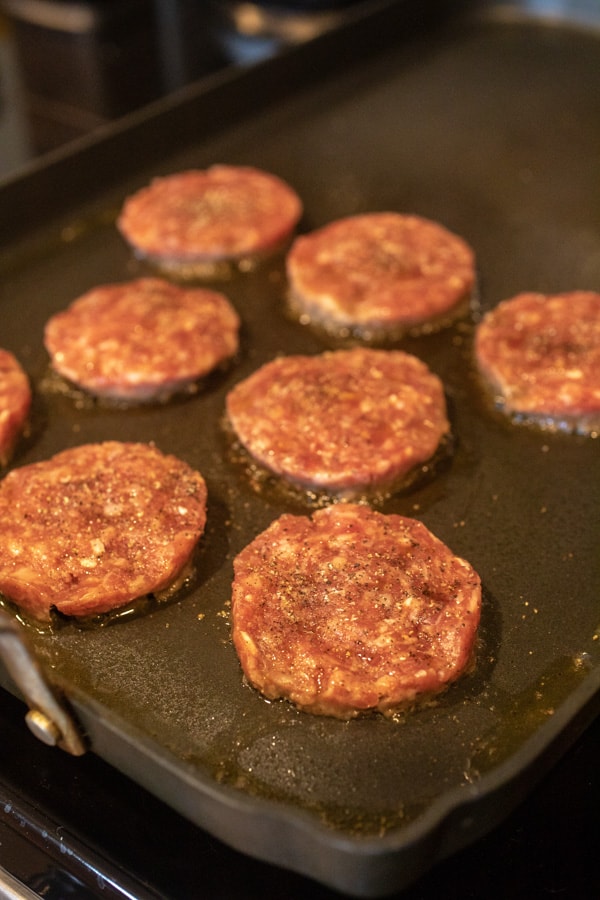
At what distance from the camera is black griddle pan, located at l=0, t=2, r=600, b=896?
50.3 inches

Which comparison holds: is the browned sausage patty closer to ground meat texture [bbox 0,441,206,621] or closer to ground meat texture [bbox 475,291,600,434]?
ground meat texture [bbox 0,441,206,621]

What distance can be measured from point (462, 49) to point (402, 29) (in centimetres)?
23

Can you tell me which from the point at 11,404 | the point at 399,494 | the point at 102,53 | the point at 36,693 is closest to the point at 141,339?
the point at 11,404

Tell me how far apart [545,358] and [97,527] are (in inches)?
41.3

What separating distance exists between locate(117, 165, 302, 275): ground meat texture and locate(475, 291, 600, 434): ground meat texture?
0.65m

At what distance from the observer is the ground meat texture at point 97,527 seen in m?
1.61

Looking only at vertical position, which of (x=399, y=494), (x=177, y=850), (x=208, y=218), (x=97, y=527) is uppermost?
(x=208, y=218)

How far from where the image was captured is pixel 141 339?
6.93 feet

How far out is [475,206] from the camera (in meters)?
2.65

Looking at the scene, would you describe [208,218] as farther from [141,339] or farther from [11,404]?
[11,404]

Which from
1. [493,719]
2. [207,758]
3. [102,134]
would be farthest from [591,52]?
[207,758]

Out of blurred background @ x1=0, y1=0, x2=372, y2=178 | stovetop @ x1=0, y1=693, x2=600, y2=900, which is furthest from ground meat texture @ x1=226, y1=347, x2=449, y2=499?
blurred background @ x1=0, y1=0, x2=372, y2=178

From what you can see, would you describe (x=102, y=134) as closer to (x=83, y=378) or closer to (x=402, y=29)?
(x=83, y=378)

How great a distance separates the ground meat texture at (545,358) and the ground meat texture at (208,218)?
25.6 inches
